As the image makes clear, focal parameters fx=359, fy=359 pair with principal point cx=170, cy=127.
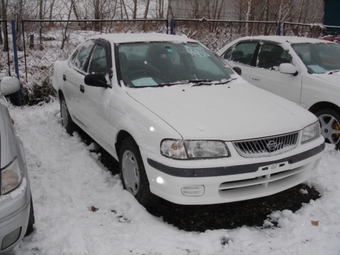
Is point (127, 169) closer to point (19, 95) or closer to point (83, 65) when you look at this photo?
point (83, 65)

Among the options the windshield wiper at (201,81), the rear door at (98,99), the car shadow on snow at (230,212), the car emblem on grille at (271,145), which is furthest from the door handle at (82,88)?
the car emblem on grille at (271,145)

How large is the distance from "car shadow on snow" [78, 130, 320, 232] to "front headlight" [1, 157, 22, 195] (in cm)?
144

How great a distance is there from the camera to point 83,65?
4.97 m

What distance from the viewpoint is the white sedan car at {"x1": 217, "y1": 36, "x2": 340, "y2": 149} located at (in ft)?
17.0

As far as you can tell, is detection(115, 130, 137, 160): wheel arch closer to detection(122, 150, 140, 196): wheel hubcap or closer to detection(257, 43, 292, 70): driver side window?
detection(122, 150, 140, 196): wheel hubcap

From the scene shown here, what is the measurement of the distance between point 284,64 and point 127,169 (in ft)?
Result: 10.4

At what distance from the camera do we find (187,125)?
123 inches

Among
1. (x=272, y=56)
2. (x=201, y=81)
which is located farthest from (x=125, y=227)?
(x=272, y=56)

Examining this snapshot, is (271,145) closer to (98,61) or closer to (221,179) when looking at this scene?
(221,179)

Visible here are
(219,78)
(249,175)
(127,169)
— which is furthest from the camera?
(219,78)

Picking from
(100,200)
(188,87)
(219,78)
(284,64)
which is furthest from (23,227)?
(284,64)

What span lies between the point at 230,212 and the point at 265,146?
0.82m

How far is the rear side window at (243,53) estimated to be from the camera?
6430 mm

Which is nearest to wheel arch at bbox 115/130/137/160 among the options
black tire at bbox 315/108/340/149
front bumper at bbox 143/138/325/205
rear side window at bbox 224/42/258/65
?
front bumper at bbox 143/138/325/205
